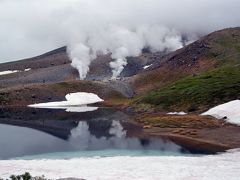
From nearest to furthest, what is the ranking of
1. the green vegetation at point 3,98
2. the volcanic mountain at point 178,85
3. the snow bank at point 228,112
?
the snow bank at point 228,112, the volcanic mountain at point 178,85, the green vegetation at point 3,98

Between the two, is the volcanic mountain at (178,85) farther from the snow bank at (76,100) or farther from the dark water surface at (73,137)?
the dark water surface at (73,137)

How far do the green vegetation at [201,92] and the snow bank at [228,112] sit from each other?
256 inches

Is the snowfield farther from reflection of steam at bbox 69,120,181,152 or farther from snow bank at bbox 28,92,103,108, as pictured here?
snow bank at bbox 28,92,103,108

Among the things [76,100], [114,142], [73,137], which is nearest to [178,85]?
[76,100]

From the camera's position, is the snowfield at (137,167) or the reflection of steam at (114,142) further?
the reflection of steam at (114,142)

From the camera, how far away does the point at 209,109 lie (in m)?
96.4

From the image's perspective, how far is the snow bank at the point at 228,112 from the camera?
81463 mm

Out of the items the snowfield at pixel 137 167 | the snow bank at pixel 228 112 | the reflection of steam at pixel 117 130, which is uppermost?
the snow bank at pixel 228 112

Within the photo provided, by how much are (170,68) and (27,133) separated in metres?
102

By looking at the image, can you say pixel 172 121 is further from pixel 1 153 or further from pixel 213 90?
pixel 1 153

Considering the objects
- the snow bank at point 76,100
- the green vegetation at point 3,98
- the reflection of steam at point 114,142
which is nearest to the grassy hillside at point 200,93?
the reflection of steam at point 114,142

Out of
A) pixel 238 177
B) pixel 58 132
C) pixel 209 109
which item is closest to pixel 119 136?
pixel 58 132

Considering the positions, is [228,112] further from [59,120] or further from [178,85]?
[178,85]

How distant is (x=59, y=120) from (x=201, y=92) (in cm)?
3356
